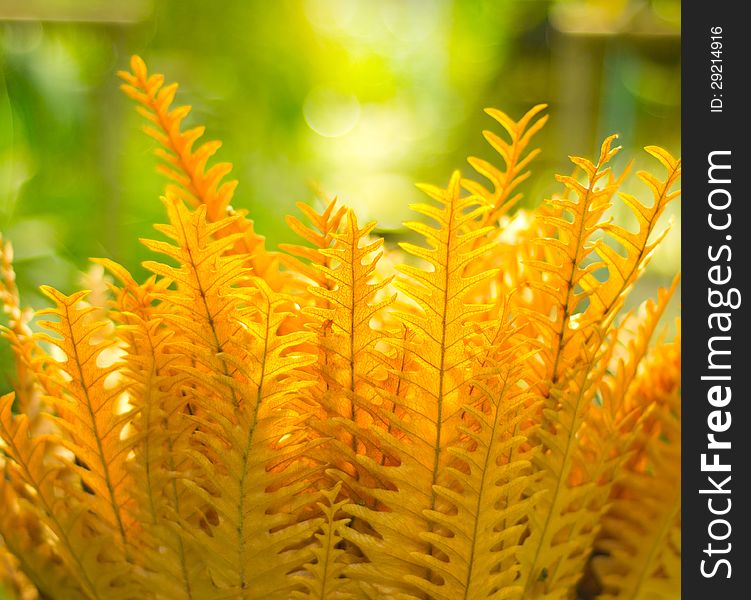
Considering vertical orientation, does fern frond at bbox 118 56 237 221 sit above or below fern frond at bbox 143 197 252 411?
above

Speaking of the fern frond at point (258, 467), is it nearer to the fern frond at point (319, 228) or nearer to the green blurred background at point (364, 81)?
the fern frond at point (319, 228)

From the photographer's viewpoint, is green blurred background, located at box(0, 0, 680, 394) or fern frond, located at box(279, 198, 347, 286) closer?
fern frond, located at box(279, 198, 347, 286)

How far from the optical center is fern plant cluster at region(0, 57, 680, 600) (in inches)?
4.8

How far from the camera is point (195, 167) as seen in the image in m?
0.15

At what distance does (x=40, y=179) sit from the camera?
28.6 inches

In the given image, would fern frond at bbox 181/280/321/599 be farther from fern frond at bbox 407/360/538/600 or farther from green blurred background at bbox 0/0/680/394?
green blurred background at bbox 0/0/680/394

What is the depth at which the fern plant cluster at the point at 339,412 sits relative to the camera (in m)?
0.12

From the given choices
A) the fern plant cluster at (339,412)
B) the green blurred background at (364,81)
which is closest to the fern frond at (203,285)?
the fern plant cluster at (339,412)

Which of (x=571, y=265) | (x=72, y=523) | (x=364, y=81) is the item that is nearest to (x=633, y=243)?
(x=571, y=265)

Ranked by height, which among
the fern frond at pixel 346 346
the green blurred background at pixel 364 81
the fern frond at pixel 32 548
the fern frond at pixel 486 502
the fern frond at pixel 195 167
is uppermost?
the green blurred background at pixel 364 81

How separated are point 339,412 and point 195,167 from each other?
6 cm

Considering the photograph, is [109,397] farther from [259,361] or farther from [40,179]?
[40,179]

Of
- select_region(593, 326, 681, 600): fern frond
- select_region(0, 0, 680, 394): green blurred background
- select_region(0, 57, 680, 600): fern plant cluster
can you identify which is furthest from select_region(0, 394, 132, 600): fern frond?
select_region(0, 0, 680, 394): green blurred background
